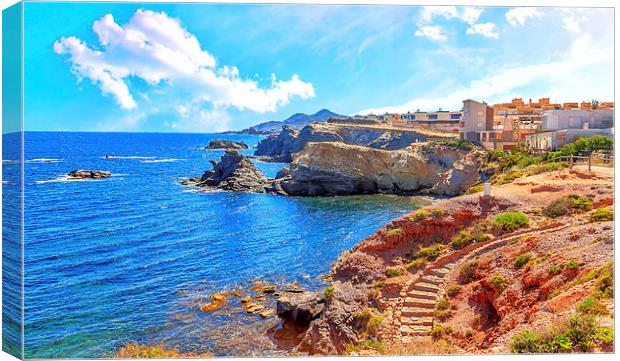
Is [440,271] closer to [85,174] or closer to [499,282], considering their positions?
[499,282]

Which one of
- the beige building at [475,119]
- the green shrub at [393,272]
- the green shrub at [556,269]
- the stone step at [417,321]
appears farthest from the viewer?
the beige building at [475,119]

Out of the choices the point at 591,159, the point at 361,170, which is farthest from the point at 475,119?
the point at 591,159

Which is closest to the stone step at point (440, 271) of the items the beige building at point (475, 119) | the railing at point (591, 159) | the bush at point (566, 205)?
the bush at point (566, 205)

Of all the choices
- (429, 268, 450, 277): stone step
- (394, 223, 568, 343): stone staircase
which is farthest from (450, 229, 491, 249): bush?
(429, 268, 450, 277): stone step

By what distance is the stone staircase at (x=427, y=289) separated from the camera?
12328 mm

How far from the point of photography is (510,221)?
15117 mm

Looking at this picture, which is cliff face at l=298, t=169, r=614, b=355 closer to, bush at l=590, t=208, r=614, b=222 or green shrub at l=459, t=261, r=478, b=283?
green shrub at l=459, t=261, r=478, b=283

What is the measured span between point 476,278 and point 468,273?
257mm

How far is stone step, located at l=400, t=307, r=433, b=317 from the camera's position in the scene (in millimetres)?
12888

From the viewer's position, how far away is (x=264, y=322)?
56.1 ft

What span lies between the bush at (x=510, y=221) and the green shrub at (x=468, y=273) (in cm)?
216

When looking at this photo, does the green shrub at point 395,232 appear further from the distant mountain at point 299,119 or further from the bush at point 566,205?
the distant mountain at point 299,119

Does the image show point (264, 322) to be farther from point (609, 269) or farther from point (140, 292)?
point (609, 269)

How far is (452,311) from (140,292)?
13273 mm
